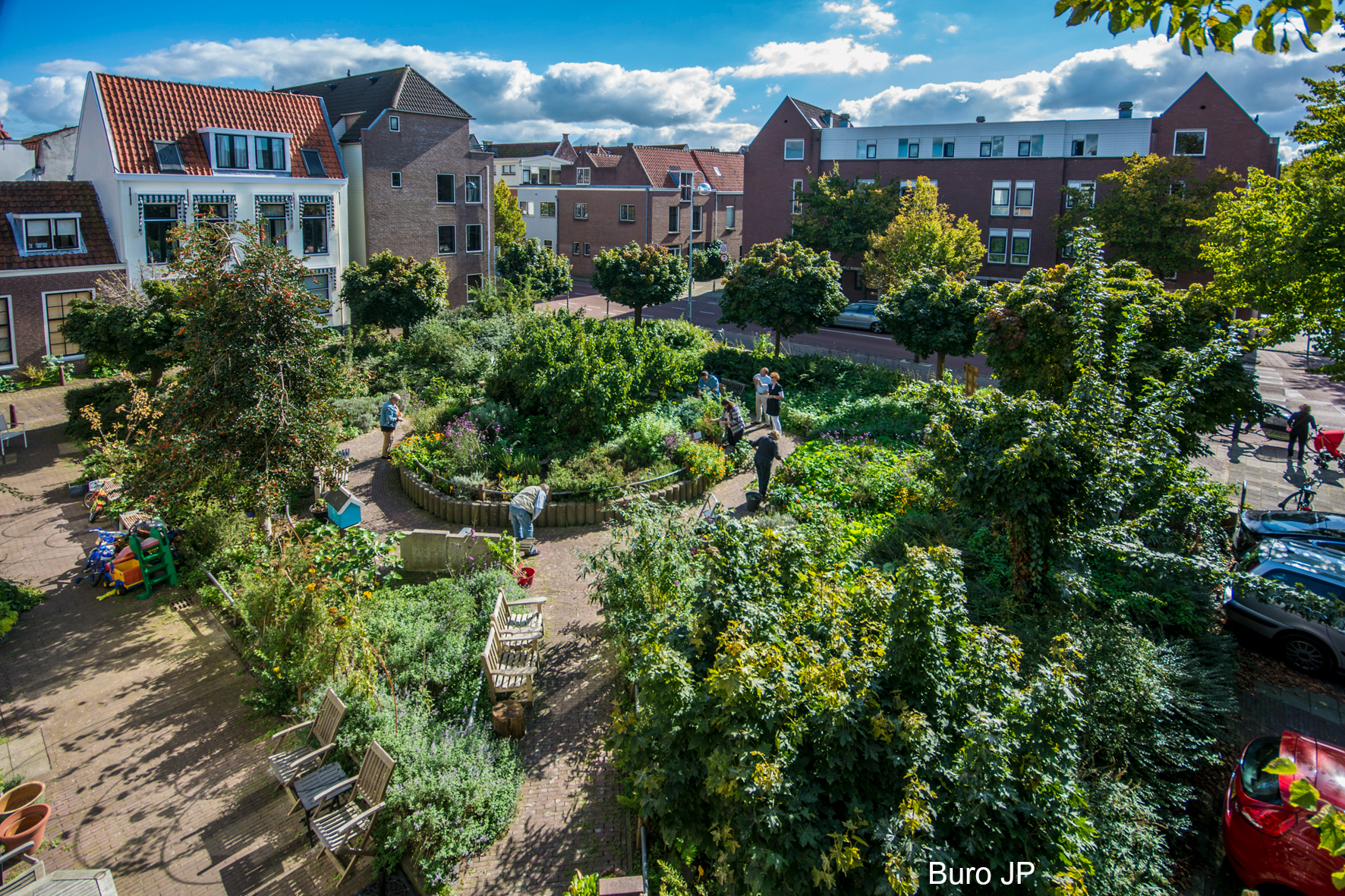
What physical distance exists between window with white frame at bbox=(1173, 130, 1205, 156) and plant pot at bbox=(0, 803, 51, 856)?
1767 inches

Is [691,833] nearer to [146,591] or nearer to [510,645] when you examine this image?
[510,645]

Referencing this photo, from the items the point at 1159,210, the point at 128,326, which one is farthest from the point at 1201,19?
the point at 1159,210

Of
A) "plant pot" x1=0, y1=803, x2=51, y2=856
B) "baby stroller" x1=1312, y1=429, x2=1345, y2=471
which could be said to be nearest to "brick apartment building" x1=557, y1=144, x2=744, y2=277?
"baby stroller" x1=1312, y1=429, x2=1345, y2=471

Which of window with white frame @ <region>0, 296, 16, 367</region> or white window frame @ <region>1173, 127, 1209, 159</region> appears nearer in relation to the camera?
window with white frame @ <region>0, 296, 16, 367</region>

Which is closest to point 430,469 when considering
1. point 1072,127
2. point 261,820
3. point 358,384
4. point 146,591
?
point 358,384

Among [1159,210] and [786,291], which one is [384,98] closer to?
[786,291]

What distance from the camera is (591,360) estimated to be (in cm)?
1551

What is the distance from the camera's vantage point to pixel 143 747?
8.20 meters

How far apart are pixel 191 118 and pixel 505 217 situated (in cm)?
2163

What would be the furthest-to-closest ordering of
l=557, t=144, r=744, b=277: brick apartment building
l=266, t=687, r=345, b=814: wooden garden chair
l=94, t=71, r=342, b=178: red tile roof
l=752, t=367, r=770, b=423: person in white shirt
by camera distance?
l=557, t=144, r=744, b=277: brick apartment building
l=94, t=71, r=342, b=178: red tile roof
l=752, t=367, r=770, b=423: person in white shirt
l=266, t=687, r=345, b=814: wooden garden chair

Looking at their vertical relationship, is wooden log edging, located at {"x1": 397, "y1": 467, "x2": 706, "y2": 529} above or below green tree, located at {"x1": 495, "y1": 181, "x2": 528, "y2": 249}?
below

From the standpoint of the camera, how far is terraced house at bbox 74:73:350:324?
24.2m

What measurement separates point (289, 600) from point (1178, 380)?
10973 mm

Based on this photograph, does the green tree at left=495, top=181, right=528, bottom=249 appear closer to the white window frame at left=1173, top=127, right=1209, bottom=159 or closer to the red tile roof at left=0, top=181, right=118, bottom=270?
the red tile roof at left=0, top=181, right=118, bottom=270
